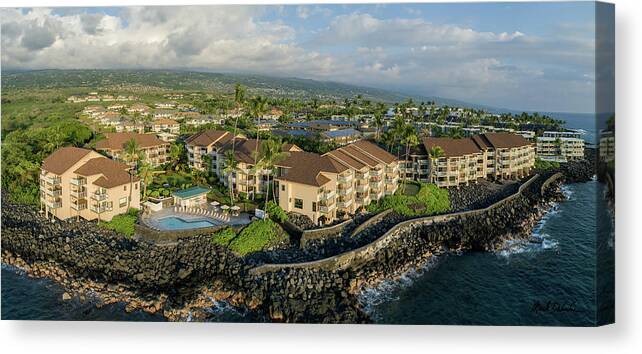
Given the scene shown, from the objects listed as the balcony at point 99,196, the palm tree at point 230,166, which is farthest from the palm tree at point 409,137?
the balcony at point 99,196

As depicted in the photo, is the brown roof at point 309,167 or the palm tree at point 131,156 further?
the palm tree at point 131,156

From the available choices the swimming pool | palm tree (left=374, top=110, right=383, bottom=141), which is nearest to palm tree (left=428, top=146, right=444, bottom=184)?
palm tree (left=374, top=110, right=383, bottom=141)

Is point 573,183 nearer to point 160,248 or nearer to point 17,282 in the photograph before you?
point 160,248

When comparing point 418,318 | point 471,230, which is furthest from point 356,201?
point 418,318

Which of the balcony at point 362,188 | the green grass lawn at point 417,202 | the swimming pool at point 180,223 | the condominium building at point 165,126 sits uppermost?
the condominium building at point 165,126

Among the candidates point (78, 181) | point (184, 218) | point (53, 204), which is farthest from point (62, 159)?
point (184, 218)

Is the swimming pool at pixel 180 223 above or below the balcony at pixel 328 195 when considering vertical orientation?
below

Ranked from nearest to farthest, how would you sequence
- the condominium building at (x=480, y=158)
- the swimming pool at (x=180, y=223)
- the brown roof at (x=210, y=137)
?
1. the swimming pool at (x=180, y=223)
2. the condominium building at (x=480, y=158)
3. the brown roof at (x=210, y=137)

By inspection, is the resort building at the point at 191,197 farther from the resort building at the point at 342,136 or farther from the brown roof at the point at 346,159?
the resort building at the point at 342,136
